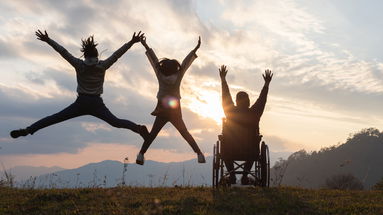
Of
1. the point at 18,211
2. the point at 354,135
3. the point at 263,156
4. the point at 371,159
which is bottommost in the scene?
the point at 18,211

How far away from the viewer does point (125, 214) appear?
19.9 feet

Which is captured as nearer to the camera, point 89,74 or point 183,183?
point 89,74

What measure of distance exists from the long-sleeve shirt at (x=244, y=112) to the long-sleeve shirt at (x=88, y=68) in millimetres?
3054

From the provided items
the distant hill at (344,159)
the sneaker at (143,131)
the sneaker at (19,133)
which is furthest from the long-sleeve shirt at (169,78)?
the distant hill at (344,159)

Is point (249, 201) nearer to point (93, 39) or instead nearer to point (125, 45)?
point (125, 45)

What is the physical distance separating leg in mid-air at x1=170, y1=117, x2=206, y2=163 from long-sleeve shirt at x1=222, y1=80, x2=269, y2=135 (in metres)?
1.31

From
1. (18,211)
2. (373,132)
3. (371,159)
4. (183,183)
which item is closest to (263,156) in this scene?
(183,183)

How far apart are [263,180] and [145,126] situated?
3.34 m

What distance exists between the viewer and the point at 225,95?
10.5 meters

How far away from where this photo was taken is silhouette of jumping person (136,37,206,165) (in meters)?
9.25

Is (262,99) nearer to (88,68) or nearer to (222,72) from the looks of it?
(222,72)

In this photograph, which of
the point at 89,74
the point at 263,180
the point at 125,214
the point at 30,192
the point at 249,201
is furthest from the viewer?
the point at 263,180

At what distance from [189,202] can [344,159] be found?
496 feet

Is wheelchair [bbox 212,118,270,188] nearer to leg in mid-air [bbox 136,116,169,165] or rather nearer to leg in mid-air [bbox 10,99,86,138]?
leg in mid-air [bbox 136,116,169,165]
